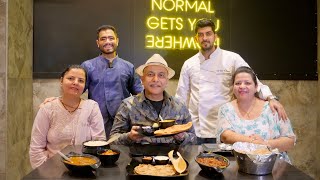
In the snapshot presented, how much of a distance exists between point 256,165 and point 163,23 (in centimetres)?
267

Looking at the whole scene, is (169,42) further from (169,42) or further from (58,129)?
(58,129)

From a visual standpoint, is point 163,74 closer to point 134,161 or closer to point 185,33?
point 134,161

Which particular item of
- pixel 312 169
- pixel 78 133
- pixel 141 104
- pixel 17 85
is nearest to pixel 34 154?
pixel 78 133

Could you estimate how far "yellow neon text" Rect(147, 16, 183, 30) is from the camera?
4.04 m

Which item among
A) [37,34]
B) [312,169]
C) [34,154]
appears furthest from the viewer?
[312,169]

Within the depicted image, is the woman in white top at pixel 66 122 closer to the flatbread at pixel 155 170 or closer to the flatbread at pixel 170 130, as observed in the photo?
the flatbread at pixel 170 130

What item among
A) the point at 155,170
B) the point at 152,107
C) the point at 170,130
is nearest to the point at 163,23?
the point at 152,107

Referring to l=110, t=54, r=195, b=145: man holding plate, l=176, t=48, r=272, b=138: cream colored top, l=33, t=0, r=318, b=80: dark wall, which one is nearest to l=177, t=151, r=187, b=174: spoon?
l=110, t=54, r=195, b=145: man holding plate

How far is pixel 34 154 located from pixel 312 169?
3366 millimetres

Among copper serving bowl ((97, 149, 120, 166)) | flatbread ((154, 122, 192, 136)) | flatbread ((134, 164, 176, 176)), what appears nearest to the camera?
flatbread ((134, 164, 176, 176))

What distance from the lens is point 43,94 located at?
4.02 m

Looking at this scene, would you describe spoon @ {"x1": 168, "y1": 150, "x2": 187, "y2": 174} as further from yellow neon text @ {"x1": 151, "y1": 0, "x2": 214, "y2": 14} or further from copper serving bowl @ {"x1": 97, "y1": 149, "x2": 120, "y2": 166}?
yellow neon text @ {"x1": 151, "y1": 0, "x2": 214, "y2": 14}

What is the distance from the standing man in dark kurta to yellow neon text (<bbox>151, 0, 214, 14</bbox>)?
0.99m

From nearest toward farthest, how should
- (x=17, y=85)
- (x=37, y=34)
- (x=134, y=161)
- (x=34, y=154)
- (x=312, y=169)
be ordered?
(x=134, y=161) → (x=34, y=154) → (x=17, y=85) → (x=37, y=34) → (x=312, y=169)
